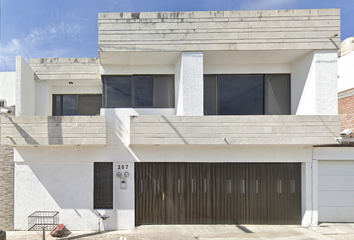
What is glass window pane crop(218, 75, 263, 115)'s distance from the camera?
8.48 m

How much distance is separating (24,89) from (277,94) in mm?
10259

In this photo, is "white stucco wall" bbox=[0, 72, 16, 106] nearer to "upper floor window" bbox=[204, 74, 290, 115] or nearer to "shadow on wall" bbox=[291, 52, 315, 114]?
"upper floor window" bbox=[204, 74, 290, 115]

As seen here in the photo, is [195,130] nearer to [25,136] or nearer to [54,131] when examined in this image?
[54,131]

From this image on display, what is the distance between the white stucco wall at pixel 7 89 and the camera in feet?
36.2

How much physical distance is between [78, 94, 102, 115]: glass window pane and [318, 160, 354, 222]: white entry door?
9935 millimetres

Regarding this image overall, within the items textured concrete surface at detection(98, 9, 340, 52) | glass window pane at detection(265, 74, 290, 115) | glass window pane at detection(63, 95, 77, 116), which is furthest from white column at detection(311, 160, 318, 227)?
glass window pane at detection(63, 95, 77, 116)

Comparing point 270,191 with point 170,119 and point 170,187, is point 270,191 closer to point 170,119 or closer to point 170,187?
point 170,187

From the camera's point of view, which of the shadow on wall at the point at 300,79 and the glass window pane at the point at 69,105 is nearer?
the shadow on wall at the point at 300,79

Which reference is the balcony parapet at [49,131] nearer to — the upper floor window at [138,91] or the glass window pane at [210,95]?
the upper floor window at [138,91]

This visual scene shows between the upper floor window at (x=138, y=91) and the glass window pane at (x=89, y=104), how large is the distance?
4.86 ft

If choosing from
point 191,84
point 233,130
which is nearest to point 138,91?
point 191,84

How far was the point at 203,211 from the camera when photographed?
815 centimetres

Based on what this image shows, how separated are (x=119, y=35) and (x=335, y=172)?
397 inches

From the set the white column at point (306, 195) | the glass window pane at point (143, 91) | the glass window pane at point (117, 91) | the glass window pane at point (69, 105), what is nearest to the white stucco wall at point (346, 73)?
the white column at point (306, 195)
